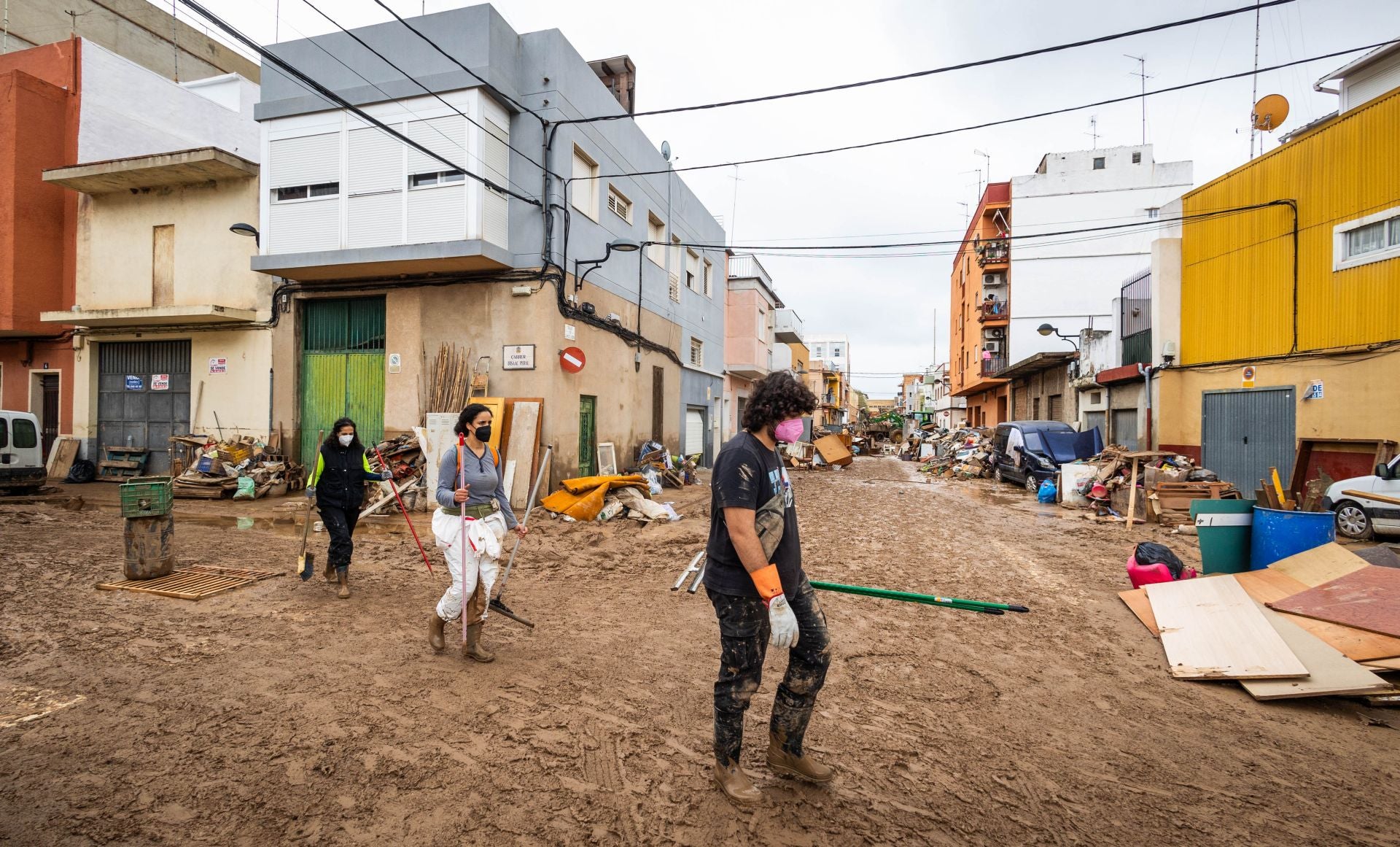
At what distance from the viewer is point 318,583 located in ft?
21.0

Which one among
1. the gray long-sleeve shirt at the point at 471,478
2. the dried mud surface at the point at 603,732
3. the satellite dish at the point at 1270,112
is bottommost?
the dried mud surface at the point at 603,732

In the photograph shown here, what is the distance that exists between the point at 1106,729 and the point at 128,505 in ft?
26.5

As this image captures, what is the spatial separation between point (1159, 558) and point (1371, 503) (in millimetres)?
5640

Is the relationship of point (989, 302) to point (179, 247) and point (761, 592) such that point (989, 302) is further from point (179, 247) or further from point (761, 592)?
point (761, 592)

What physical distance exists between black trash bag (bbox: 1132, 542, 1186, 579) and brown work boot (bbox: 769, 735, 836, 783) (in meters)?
5.08

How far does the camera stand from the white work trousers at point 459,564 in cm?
438

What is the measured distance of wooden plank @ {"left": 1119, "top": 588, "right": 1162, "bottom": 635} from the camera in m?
5.41

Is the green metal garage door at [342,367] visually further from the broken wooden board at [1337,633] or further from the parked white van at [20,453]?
the broken wooden board at [1337,633]

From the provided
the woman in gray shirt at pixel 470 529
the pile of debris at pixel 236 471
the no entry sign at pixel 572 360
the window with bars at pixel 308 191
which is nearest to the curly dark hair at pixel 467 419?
the woman in gray shirt at pixel 470 529

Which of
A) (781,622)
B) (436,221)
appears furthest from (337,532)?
(436,221)

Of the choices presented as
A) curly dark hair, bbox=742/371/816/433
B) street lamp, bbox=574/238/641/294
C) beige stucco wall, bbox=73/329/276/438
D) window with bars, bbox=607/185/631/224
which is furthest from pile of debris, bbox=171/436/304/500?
curly dark hair, bbox=742/371/816/433

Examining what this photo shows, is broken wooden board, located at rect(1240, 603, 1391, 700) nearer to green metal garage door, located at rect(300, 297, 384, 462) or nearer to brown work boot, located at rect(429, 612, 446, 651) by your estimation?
brown work boot, located at rect(429, 612, 446, 651)

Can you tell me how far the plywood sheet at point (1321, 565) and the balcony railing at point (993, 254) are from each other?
27.8m

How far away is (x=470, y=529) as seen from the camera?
445 cm
